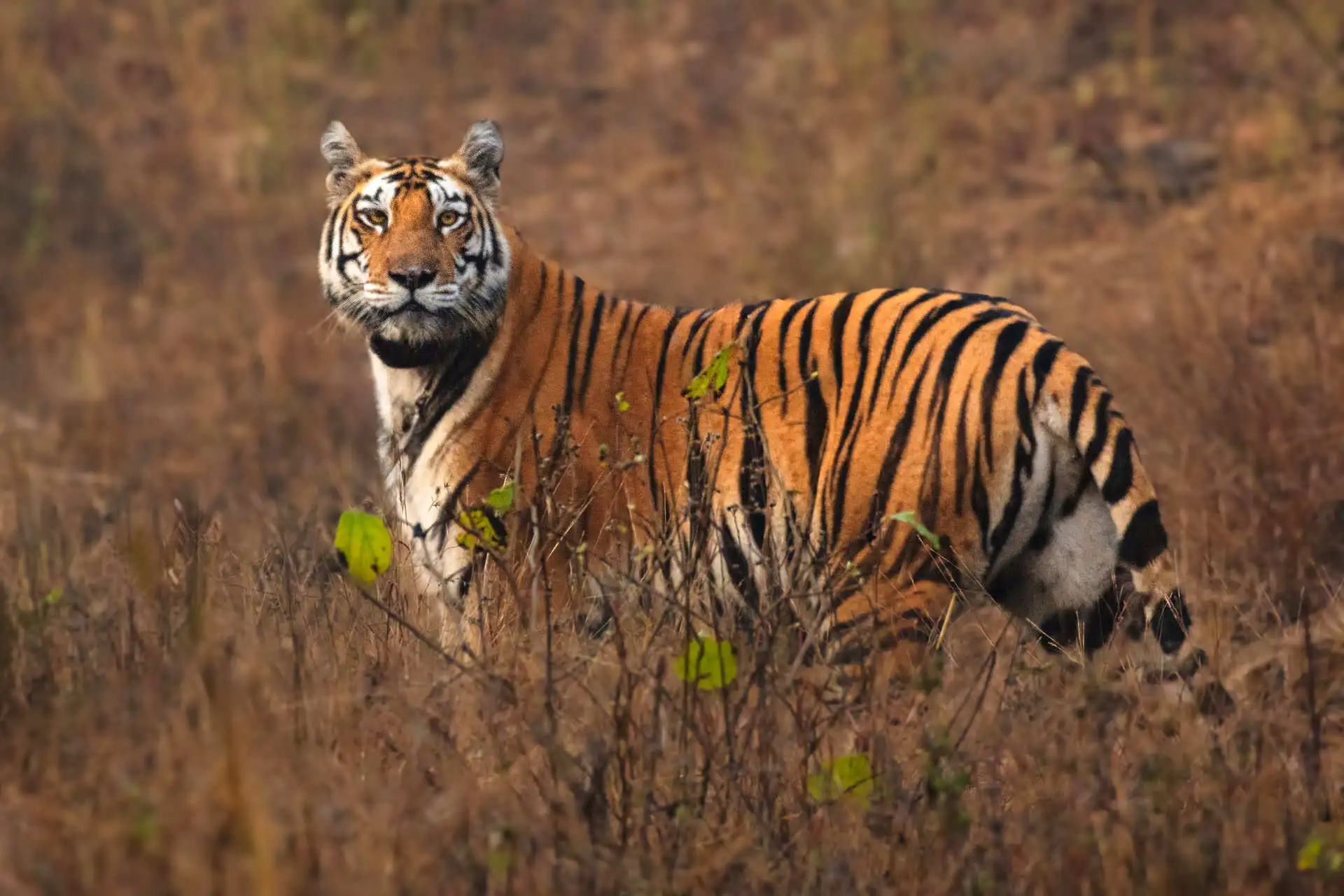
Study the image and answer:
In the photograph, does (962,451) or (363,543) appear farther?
(962,451)

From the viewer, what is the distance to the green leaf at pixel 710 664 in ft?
10.8

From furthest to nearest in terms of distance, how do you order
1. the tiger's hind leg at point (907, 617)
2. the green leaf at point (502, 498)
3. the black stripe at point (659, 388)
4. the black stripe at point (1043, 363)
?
1. the black stripe at point (659, 388)
2. the black stripe at point (1043, 363)
3. the tiger's hind leg at point (907, 617)
4. the green leaf at point (502, 498)

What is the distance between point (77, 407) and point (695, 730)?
22.8ft

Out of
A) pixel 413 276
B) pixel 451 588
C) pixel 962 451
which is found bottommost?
pixel 451 588

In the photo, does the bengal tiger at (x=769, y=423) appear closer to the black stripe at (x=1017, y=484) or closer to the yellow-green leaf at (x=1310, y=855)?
the black stripe at (x=1017, y=484)

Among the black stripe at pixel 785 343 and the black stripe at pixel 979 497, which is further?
the black stripe at pixel 785 343

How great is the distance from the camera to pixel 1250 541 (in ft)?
19.0

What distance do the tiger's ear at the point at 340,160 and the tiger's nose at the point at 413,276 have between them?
1.81 feet

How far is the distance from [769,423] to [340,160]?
62.5 inches

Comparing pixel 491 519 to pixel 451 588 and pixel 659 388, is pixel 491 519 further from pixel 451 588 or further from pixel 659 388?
pixel 659 388

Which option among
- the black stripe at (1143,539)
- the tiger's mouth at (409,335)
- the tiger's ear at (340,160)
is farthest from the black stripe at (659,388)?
the black stripe at (1143,539)

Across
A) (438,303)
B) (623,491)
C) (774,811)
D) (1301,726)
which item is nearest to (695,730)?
(774,811)

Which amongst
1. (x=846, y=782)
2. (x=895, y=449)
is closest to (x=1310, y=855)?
(x=846, y=782)

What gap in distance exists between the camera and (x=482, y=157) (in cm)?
528
